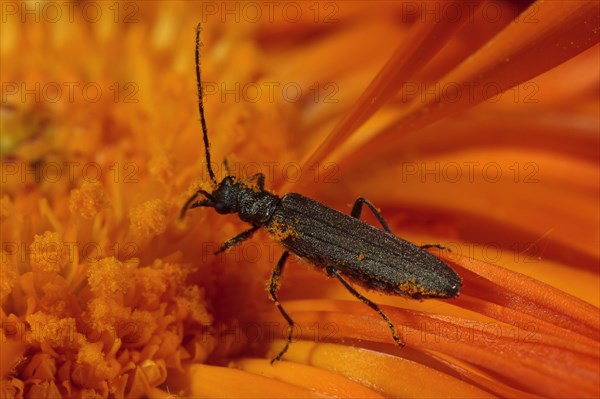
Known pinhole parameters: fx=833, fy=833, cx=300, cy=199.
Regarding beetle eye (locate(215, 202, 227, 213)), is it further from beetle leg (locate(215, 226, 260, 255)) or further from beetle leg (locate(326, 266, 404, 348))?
beetle leg (locate(326, 266, 404, 348))

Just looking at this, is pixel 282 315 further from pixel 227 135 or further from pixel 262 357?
pixel 227 135

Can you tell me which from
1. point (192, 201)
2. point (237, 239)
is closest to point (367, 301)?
point (237, 239)

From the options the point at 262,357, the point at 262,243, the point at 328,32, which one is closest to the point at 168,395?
the point at 262,357

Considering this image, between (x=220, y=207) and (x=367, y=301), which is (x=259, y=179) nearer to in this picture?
(x=220, y=207)

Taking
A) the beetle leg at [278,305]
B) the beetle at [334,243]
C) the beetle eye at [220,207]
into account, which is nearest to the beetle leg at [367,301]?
the beetle at [334,243]

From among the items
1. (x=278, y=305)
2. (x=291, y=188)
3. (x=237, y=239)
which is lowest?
(x=278, y=305)

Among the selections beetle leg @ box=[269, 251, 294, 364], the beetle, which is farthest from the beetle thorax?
beetle leg @ box=[269, 251, 294, 364]

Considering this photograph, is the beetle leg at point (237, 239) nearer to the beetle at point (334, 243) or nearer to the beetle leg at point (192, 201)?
the beetle at point (334, 243)
